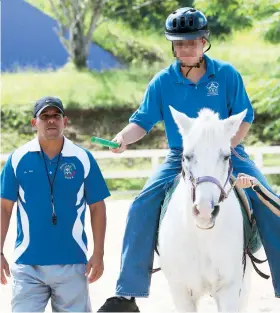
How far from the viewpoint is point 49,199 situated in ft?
15.2

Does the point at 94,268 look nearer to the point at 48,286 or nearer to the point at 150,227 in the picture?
the point at 48,286

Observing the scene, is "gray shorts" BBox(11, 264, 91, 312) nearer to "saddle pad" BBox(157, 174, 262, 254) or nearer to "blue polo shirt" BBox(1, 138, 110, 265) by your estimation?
"blue polo shirt" BBox(1, 138, 110, 265)

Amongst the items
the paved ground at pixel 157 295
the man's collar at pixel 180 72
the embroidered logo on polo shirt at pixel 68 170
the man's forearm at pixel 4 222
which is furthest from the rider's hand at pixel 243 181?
the paved ground at pixel 157 295

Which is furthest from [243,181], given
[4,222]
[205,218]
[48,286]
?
[4,222]

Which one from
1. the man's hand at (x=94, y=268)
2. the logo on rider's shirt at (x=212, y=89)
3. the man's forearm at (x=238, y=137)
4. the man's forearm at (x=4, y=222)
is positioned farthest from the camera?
the logo on rider's shirt at (x=212, y=89)

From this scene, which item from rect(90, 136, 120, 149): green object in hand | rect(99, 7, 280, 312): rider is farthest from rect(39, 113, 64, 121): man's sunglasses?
rect(99, 7, 280, 312): rider

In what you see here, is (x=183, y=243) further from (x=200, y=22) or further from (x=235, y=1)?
(x=235, y=1)

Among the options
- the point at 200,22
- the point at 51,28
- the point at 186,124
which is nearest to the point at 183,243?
the point at 186,124

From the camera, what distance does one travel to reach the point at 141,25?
1163 inches

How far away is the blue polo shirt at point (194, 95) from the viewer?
541 centimetres

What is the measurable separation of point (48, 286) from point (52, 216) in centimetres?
42

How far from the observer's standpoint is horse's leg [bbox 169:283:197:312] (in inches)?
202

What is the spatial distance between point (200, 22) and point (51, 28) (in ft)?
73.6

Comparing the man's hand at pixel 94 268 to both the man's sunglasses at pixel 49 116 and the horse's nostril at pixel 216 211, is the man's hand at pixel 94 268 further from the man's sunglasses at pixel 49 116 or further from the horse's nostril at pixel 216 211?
the man's sunglasses at pixel 49 116
